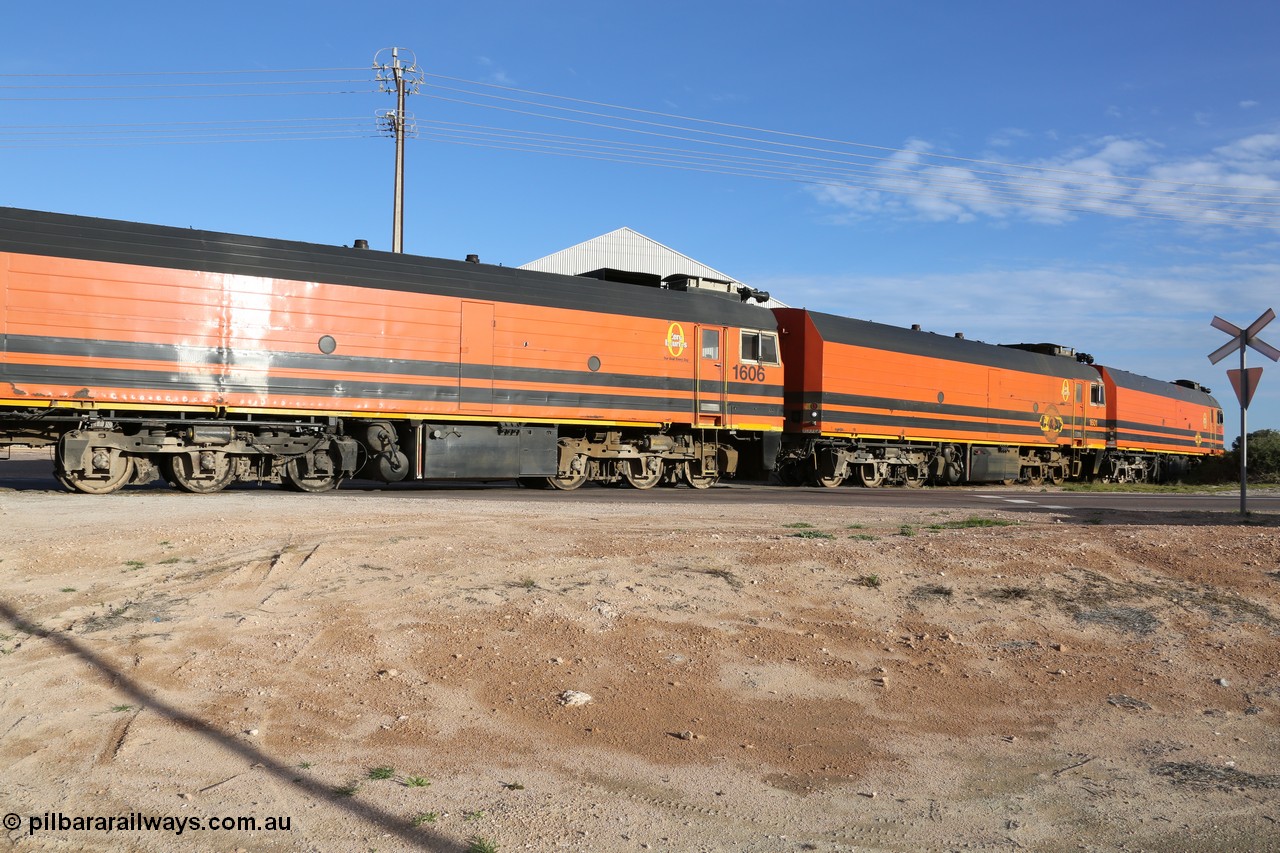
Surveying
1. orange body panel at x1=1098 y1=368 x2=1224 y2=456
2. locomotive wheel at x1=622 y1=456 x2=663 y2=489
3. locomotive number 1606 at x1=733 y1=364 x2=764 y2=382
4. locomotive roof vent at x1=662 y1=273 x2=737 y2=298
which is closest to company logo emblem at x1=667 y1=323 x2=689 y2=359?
locomotive roof vent at x1=662 y1=273 x2=737 y2=298

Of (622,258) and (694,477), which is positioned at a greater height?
(622,258)

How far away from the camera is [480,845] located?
3830 millimetres

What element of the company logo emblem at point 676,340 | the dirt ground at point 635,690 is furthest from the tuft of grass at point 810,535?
the company logo emblem at point 676,340

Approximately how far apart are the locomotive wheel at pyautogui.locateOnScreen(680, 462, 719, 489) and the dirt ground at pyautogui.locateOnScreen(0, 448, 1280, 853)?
11.2 m

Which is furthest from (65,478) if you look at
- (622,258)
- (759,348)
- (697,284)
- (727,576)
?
(622,258)

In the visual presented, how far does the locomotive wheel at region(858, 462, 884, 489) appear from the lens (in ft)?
84.3

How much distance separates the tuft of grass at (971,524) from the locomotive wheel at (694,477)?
29.3 ft

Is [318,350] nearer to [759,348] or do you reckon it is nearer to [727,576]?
[759,348]

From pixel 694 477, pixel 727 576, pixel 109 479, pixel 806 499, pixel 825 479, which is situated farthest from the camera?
pixel 825 479

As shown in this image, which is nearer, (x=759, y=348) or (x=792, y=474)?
(x=759, y=348)

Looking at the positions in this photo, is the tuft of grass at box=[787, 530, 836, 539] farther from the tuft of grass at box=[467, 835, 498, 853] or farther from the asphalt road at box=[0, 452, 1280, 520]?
the tuft of grass at box=[467, 835, 498, 853]

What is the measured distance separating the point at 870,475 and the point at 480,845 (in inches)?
913

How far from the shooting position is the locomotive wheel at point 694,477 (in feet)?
70.3

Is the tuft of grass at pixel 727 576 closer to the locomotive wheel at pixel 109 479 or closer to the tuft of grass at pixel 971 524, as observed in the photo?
the tuft of grass at pixel 971 524
